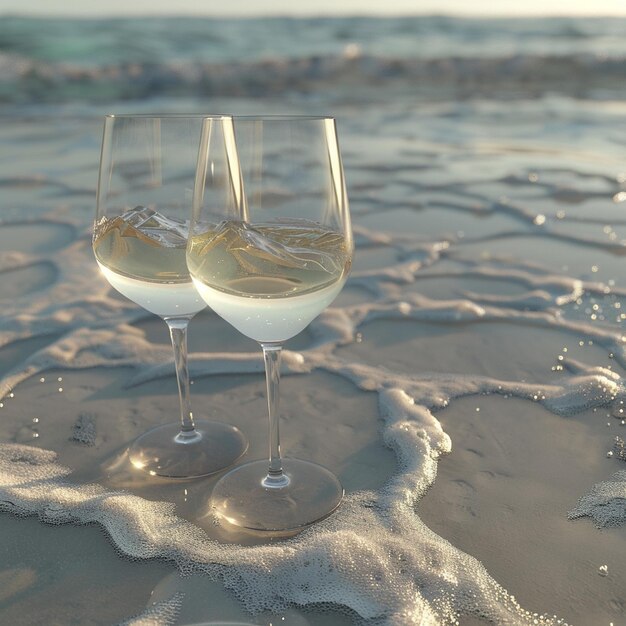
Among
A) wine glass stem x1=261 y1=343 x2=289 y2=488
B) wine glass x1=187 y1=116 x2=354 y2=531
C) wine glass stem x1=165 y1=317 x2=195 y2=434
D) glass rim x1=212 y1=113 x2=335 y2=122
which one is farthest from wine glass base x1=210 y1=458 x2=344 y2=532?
glass rim x1=212 y1=113 x2=335 y2=122

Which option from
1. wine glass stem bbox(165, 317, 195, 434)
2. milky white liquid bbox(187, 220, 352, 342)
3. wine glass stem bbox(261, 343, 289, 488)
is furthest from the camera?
wine glass stem bbox(165, 317, 195, 434)

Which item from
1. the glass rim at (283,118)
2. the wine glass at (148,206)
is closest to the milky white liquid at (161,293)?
the wine glass at (148,206)

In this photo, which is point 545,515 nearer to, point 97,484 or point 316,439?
A: point 316,439

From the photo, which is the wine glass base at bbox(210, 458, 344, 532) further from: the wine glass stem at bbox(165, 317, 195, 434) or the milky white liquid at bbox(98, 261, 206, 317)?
the milky white liquid at bbox(98, 261, 206, 317)

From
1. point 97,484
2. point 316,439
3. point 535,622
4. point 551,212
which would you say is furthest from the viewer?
point 551,212

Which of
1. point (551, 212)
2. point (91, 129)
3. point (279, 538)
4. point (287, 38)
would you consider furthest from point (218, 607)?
point (287, 38)

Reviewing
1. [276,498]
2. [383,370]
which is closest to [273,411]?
[276,498]
